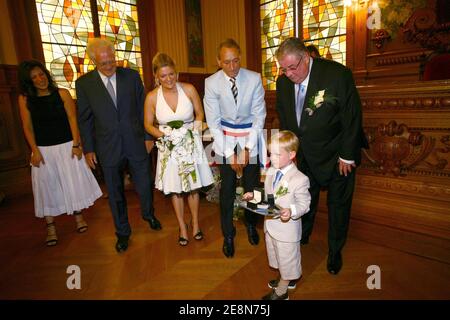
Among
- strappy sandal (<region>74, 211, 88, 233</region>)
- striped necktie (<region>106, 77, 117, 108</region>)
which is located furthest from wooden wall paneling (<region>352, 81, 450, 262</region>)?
strappy sandal (<region>74, 211, 88, 233</region>)

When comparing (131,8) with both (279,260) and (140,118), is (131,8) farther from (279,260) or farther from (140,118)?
(279,260)

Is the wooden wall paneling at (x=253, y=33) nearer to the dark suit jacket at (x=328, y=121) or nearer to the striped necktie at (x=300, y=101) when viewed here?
the dark suit jacket at (x=328, y=121)

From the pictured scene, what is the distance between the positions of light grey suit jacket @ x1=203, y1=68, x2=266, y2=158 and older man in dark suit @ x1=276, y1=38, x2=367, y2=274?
0.18m

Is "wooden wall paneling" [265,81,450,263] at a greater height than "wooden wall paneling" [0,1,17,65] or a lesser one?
lesser

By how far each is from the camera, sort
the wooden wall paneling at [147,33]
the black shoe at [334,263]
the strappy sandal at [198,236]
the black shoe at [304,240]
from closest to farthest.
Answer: the black shoe at [334,263]
the black shoe at [304,240]
the strappy sandal at [198,236]
the wooden wall paneling at [147,33]

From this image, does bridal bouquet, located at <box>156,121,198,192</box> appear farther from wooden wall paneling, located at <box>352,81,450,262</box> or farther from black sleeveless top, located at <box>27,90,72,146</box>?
wooden wall paneling, located at <box>352,81,450,262</box>

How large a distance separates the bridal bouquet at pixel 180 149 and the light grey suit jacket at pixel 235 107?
0.29 meters

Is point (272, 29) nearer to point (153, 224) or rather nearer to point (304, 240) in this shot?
point (153, 224)

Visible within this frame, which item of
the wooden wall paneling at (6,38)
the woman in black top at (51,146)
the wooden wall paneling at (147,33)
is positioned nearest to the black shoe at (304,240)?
the woman in black top at (51,146)

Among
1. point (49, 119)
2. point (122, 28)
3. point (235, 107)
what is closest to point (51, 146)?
point (49, 119)

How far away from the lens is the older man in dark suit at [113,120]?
2.52 m

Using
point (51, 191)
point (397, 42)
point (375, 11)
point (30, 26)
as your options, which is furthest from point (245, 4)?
point (51, 191)

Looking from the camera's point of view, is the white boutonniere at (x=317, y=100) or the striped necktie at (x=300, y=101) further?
the striped necktie at (x=300, y=101)

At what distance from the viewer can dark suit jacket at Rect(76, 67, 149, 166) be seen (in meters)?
2.54
